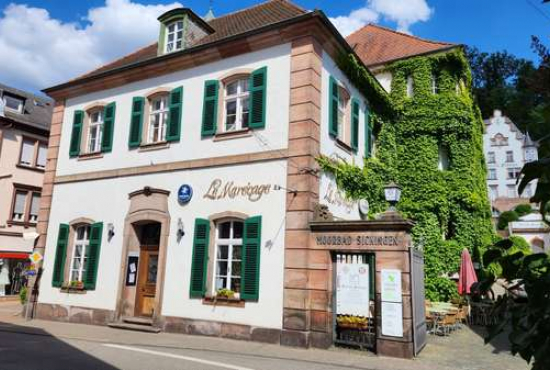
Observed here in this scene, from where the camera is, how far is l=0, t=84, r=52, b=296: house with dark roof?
946 inches

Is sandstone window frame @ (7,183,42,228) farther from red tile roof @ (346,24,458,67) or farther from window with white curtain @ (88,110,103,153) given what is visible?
red tile roof @ (346,24,458,67)

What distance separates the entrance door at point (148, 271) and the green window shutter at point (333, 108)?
19.0 ft

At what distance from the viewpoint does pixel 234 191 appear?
11609mm

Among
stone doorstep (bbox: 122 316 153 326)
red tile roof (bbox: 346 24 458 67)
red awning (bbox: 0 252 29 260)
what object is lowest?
stone doorstep (bbox: 122 316 153 326)

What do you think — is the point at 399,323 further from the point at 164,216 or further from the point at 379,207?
the point at 164,216

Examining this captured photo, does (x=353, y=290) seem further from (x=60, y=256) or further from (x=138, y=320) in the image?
(x=60, y=256)

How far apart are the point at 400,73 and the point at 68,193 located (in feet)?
42.3

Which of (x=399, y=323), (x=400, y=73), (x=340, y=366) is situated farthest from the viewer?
(x=400, y=73)

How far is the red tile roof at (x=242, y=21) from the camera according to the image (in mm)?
13398

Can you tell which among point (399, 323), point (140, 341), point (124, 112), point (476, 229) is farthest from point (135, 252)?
point (476, 229)

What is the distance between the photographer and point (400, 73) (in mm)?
17750

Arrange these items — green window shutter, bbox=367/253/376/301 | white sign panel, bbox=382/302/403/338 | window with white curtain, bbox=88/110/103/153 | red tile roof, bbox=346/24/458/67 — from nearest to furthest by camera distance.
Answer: white sign panel, bbox=382/302/403/338 → green window shutter, bbox=367/253/376/301 → window with white curtain, bbox=88/110/103/153 → red tile roof, bbox=346/24/458/67

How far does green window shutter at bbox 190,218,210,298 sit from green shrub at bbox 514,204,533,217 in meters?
10.6

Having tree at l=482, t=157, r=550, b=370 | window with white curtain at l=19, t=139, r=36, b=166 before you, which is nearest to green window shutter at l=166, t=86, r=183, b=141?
tree at l=482, t=157, r=550, b=370
